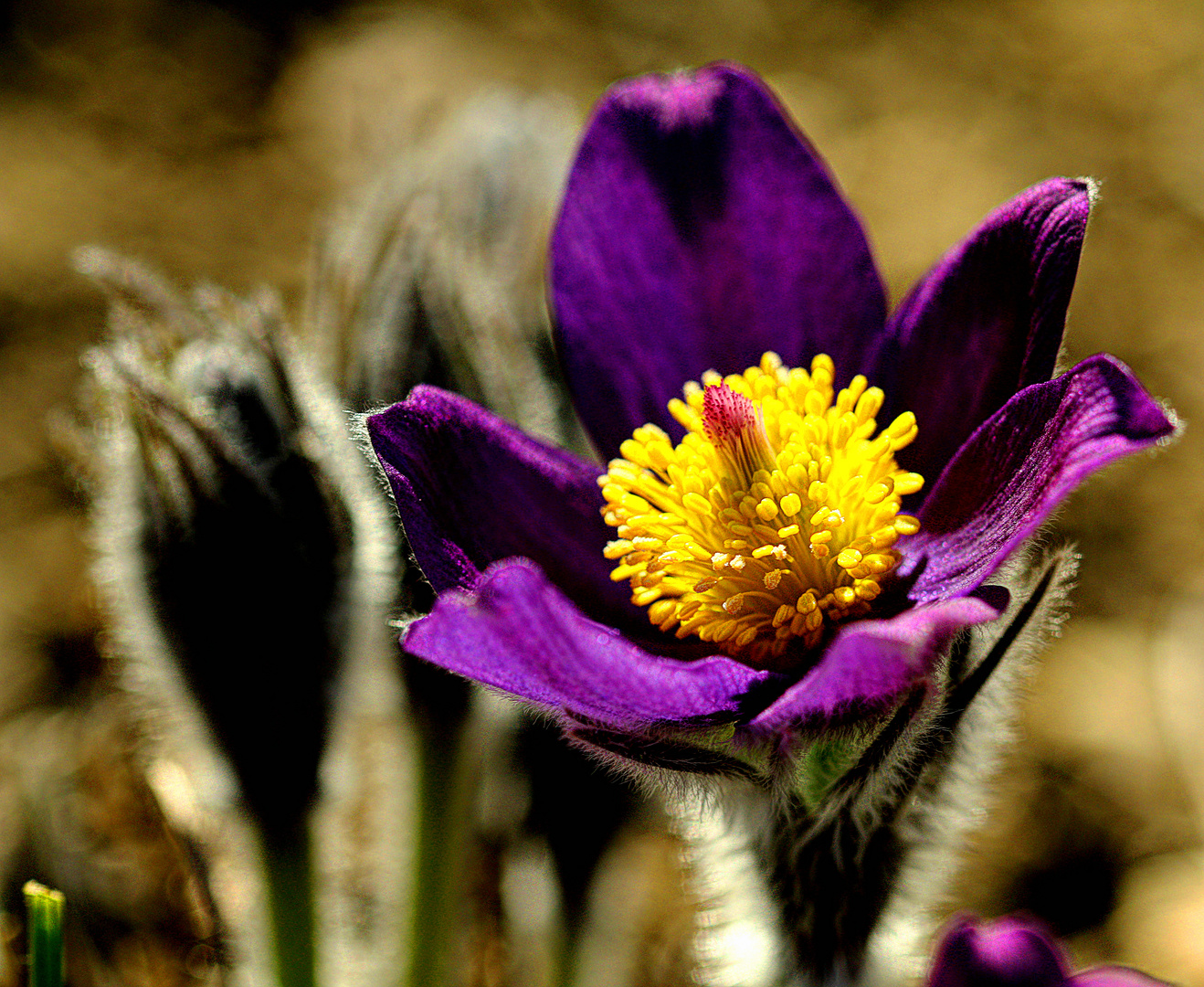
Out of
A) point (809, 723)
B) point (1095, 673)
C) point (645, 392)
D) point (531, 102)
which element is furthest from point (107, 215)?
point (809, 723)

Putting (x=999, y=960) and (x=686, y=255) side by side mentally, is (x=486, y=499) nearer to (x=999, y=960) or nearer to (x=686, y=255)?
(x=686, y=255)

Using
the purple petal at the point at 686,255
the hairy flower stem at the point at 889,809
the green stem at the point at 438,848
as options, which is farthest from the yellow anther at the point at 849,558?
the green stem at the point at 438,848

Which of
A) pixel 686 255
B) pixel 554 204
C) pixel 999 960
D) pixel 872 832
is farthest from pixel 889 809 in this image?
pixel 554 204

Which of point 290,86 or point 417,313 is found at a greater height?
point 290,86

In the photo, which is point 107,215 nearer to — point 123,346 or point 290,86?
point 290,86

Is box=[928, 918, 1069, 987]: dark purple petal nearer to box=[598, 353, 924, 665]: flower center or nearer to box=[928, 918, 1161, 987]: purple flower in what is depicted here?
box=[928, 918, 1161, 987]: purple flower

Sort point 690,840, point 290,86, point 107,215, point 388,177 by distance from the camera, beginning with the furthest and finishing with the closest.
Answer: point 290,86 < point 107,215 < point 388,177 < point 690,840

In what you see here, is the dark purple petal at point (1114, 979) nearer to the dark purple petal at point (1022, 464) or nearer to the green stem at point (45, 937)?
the dark purple petal at point (1022, 464)
